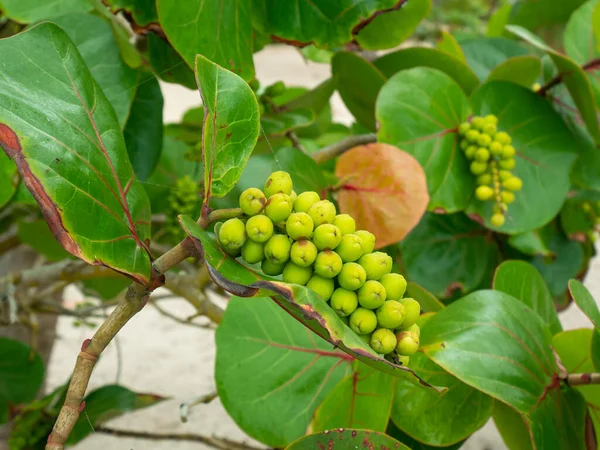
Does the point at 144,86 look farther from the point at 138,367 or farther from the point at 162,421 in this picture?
the point at 138,367

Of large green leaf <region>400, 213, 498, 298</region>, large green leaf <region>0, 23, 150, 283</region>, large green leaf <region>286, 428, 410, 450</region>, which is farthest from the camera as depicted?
Answer: large green leaf <region>400, 213, 498, 298</region>

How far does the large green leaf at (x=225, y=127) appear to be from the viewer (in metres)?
0.33

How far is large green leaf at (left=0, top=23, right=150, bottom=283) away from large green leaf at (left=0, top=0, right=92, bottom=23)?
26 cm

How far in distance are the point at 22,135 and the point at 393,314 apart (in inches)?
7.8

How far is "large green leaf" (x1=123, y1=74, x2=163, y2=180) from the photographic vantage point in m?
0.65

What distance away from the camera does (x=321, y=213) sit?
323mm

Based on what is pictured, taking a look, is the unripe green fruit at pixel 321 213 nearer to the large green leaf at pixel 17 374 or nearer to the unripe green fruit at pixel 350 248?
the unripe green fruit at pixel 350 248

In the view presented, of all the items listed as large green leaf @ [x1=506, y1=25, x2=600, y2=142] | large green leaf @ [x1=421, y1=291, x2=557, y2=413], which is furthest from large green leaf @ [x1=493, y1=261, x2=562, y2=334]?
large green leaf @ [x1=506, y1=25, x2=600, y2=142]

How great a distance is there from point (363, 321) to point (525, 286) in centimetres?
33

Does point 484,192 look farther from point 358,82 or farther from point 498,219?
point 358,82

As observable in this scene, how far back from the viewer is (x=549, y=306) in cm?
62

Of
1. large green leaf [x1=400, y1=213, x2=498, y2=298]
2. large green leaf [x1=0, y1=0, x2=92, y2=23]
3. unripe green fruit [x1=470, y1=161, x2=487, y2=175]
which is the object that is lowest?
large green leaf [x1=400, y1=213, x2=498, y2=298]

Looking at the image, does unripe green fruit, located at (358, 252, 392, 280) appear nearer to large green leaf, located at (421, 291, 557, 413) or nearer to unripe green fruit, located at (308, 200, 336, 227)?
unripe green fruit, located at (308, 200, 336, 227)

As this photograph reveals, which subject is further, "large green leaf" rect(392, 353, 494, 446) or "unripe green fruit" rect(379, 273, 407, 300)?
"large green leaf" rect(392, 353, 494, 446)
